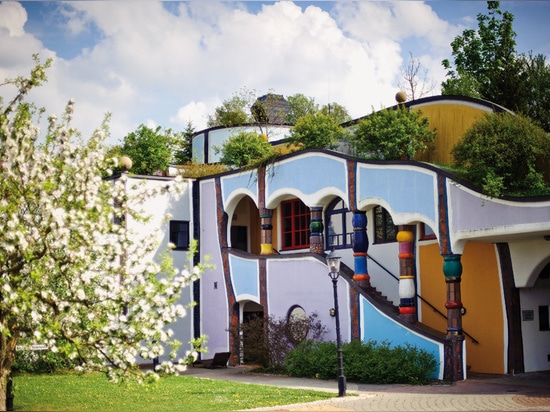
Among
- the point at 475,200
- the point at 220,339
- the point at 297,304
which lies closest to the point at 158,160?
the point at 220,339

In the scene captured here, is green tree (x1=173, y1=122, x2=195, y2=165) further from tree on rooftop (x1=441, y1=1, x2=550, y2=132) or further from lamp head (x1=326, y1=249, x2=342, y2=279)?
lamp head (x1=326, y1=249, x2=342, y2=279)

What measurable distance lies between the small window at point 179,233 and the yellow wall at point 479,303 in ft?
27.5

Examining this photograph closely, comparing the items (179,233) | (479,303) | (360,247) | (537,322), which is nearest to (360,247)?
(360,247)

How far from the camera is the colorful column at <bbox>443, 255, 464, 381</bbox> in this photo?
57.7 ft

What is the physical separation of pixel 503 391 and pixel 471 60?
1993cm

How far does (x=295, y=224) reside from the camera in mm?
24531

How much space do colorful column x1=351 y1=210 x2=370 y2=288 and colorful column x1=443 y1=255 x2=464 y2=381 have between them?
9.09 ft

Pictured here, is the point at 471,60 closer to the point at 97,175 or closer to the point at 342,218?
the point at 342,218

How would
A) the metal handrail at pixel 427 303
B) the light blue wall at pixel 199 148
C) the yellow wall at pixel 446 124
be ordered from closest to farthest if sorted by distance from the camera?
the metal handrail at pixel 427 303 → the yellow wall at pixel 446 124 → the light blue wall at pixel 199 148

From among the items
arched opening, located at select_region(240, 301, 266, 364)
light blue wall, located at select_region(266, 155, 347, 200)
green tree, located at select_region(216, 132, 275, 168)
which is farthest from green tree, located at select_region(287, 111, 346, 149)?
arched opening, located at select_region(240, 301, 266, 364)

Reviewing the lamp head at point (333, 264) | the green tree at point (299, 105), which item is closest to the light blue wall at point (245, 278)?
the lamp head at point (333, 264)

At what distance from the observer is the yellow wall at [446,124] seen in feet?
69.1

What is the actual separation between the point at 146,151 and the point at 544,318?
14.1m

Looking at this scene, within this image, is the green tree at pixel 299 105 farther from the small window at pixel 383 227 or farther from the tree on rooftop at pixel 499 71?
the small window at pixel 383 227
